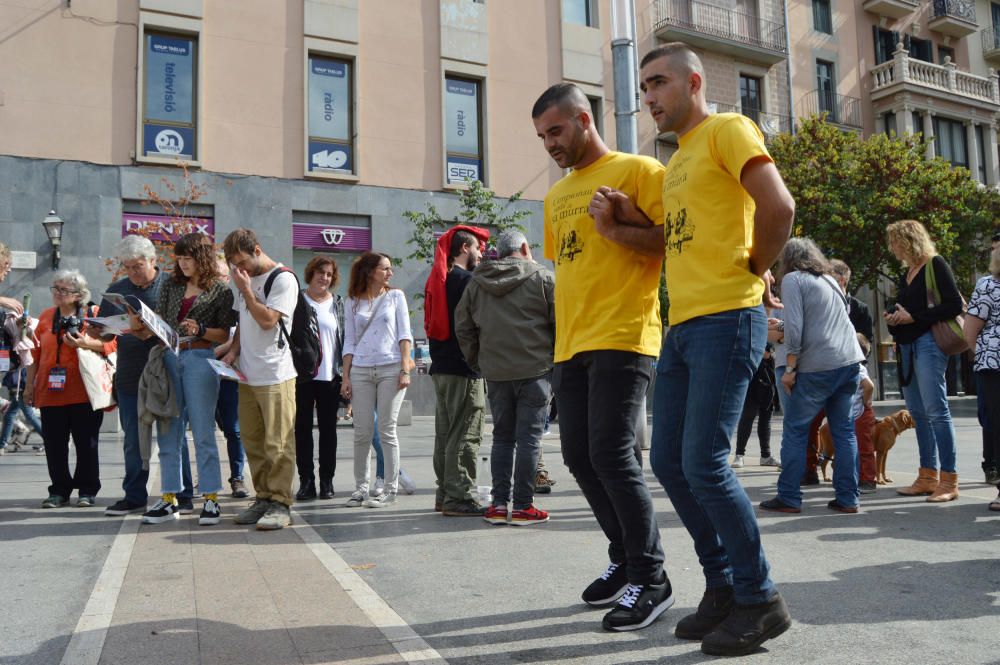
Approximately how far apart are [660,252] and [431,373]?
3.12 meters

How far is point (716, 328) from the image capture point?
9.39 feet

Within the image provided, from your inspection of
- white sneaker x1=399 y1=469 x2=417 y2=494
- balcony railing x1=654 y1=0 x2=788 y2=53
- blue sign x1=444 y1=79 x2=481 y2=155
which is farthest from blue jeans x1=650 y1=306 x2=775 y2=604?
balcony railing x1=654 y1=0 x2=788 y2=53

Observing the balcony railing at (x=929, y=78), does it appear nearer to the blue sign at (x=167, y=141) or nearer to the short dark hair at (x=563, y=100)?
the blue sign at (x=167, y=141)

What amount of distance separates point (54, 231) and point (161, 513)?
13647mm

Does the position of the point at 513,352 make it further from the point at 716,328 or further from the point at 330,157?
the point at 330,157

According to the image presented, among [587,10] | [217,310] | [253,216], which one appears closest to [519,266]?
[217,310]

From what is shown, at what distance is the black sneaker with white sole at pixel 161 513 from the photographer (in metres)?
5.52

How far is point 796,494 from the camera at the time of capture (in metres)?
5.62

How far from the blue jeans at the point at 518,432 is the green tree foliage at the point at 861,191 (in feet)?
62.9

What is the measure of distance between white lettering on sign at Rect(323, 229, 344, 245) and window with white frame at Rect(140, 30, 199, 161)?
334cm

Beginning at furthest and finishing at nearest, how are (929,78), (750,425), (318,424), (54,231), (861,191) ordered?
1. (929,78)
2. (861,191)
3. (54,231)
4. (750,425)
5. (318,424)

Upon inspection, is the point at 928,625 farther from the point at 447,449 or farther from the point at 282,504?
the point at 282,504

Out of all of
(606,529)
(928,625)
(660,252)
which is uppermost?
(660,252)

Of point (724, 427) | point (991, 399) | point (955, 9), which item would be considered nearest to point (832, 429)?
point (991, 399)
